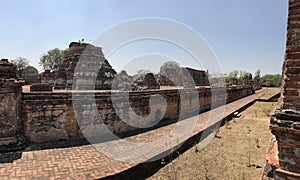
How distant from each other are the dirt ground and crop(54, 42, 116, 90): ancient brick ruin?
7987 mm

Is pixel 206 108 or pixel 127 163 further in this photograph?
pixel 206 108

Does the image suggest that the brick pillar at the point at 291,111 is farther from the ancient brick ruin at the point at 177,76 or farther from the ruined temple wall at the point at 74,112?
the ancient brick ruin at the point at 177,76

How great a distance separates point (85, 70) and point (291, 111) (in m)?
11.4

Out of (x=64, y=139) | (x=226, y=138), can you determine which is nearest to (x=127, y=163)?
(x=64, y=139)

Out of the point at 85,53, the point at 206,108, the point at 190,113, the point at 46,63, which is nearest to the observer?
the point at 190,113

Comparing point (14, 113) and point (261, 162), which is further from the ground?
point (14, 113)

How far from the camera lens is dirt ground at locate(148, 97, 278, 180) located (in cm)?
451

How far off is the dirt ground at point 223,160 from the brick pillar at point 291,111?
1901 millimetres

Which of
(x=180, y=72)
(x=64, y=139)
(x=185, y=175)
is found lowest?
(x=185, y=175)

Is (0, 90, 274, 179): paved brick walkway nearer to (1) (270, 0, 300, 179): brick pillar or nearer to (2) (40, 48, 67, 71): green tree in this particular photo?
(1) (270, 0, 300, 179): brick pillar

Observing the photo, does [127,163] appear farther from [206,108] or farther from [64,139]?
[206,108]

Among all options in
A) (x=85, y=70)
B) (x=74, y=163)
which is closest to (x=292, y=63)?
(x=74, y=163)

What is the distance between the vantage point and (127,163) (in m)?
4.50

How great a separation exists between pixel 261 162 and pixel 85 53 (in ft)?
35.8
